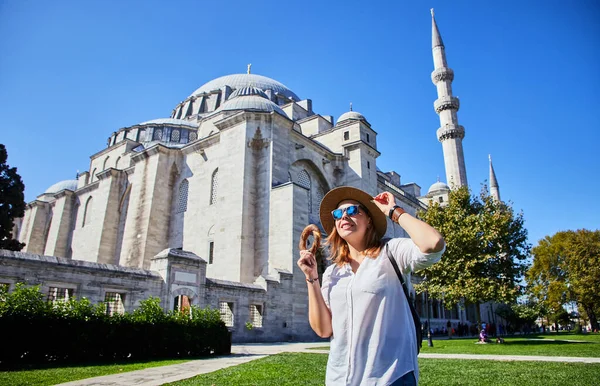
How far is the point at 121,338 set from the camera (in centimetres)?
843

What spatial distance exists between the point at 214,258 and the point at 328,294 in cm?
1906

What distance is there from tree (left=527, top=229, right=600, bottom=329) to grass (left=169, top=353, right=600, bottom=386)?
69.9 feet

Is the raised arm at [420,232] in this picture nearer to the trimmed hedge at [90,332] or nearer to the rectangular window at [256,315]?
the trimmed hedge at [90,332]

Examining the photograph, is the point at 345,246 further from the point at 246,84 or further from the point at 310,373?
the point at 246,84

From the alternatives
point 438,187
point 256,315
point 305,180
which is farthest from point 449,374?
point 438,187

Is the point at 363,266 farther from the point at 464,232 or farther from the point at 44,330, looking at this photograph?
the point at 464,232

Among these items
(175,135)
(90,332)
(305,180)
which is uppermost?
(175,135)

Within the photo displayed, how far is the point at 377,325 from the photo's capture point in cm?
188

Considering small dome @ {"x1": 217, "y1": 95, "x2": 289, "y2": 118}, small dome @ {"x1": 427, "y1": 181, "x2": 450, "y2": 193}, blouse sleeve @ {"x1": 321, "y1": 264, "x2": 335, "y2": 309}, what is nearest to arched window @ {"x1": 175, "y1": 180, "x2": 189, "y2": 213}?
small dome @ {"x1": 217, "y1": 95, "x2": 289, "y2": 118}

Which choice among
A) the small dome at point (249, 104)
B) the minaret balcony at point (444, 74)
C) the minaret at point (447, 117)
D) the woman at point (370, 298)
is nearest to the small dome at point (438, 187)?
the minaret at point (447, 117)

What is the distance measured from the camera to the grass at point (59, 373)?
542 centimetres

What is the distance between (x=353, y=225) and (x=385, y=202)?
0.81 ft

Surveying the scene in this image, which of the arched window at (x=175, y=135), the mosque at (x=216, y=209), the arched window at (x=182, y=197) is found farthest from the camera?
the arched window at (x=175, y=135)

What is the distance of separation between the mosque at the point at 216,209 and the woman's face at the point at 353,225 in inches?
395
